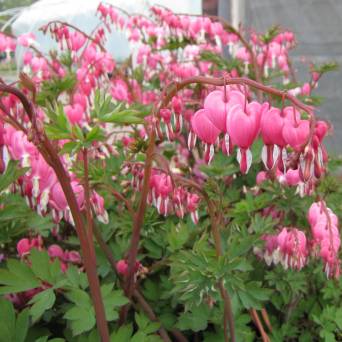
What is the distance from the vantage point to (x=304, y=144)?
27.8 inches

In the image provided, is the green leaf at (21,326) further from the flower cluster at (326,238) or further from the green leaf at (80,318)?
the flower cluster at (326,238)

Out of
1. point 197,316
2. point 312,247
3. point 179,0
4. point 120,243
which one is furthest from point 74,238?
point 179,0

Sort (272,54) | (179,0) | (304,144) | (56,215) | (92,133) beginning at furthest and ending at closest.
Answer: (179,0), (272,54), (56,215), (92,133), (304,144)

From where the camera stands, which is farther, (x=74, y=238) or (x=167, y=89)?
(x=74, y=238)

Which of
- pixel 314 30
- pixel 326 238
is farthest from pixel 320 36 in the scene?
pixel 326 238

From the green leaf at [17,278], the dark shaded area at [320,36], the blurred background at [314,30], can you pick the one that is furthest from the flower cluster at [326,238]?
the dark shaded area at [320,36]

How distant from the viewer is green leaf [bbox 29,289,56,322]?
97 centimetres

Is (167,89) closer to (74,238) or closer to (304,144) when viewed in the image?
(304,144)

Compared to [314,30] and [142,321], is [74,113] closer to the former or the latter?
[142,321]

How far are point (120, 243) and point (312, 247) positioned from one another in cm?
53

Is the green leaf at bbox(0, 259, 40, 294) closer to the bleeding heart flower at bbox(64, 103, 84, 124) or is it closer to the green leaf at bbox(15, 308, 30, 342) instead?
the green leaf at bbox(15, 308, 30, 342)

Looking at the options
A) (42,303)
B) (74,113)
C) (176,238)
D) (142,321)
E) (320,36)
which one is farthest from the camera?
(320,36)

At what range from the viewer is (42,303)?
0.99 m

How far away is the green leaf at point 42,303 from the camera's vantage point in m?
0.97
